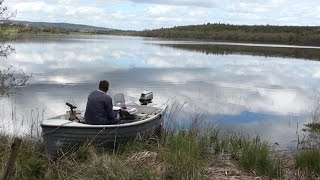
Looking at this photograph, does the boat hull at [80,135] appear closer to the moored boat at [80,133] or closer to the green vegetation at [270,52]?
the moored boat at [80,133]

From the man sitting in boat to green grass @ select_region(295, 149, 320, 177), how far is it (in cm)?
388

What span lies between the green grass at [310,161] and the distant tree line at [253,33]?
76.7 metres

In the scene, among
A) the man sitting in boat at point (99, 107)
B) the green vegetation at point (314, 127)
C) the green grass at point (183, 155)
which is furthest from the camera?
the green vegetation at point (314, 127)

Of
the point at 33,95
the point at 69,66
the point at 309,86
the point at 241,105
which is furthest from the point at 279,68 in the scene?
the point at 33,95

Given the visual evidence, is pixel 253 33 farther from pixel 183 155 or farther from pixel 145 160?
pixel 183 155

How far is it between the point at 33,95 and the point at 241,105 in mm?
8308

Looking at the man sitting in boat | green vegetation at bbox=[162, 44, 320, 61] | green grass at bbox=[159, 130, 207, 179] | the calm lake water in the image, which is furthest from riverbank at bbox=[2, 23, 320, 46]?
green grass at bbox=[159, 130, 207, 179]

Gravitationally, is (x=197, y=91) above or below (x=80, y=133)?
below

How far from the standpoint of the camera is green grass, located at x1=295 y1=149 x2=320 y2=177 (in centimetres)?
834

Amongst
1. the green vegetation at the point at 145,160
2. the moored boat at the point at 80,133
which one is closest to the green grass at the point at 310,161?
the green vegetation at the point at 145,160

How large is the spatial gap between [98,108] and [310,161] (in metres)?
4.26

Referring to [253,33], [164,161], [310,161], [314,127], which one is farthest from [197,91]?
[253,33]

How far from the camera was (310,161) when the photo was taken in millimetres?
8570

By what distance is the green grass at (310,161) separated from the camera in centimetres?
834
